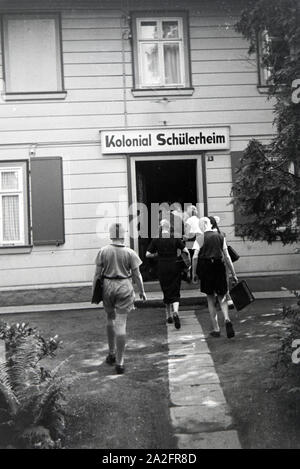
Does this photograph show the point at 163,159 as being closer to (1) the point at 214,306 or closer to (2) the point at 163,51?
(2) the point at 163,51

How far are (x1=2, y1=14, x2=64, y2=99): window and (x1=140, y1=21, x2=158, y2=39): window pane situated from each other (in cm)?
177

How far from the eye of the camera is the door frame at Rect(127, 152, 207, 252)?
11.9 metres

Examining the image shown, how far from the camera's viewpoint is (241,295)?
8156mm

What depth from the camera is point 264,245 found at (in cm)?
1199

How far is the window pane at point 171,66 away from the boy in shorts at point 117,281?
19.9ft

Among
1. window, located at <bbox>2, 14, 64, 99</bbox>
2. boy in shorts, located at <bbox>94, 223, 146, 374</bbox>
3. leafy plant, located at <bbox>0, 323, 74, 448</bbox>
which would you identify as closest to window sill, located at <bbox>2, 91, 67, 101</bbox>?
window, located at <bbox>2, 14, 64, 99</bbox>

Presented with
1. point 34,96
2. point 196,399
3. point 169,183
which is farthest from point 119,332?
point 169,183

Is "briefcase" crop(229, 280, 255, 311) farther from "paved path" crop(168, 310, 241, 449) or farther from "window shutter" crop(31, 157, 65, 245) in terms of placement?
"window shutter" crop(31, 157, 65, 245)

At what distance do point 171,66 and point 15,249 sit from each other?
5.05 meters

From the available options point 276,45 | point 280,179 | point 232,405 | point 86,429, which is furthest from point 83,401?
point 276,45
